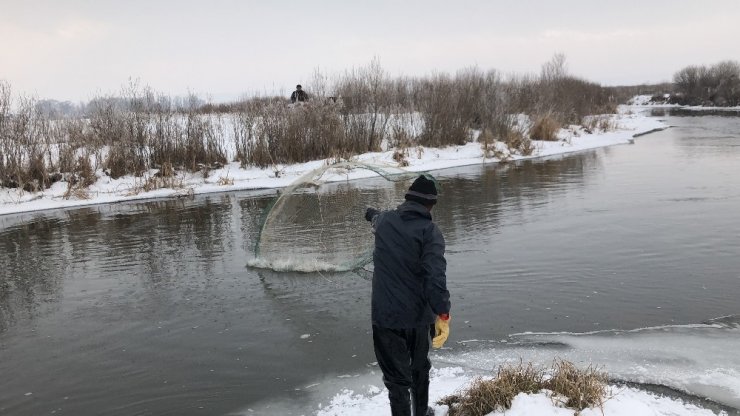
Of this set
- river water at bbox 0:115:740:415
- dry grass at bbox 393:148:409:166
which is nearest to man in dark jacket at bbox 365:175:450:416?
river water at bbox 0:115:740:415

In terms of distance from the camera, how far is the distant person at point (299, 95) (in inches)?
936

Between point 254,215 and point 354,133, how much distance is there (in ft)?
38.9

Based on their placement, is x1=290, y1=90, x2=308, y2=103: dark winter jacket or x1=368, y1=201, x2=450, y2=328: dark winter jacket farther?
x1=290, y1=90, x2=308, y2=103: dark winter jacket

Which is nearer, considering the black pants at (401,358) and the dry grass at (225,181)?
the black pants at (401,358)

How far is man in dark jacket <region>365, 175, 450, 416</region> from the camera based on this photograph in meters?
3.63

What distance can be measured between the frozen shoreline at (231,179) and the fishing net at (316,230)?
4.24 m

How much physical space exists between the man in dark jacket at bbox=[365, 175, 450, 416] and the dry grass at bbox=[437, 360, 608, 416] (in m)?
0.50

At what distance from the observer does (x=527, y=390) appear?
399 cm

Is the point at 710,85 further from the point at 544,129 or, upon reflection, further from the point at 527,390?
the point at 527,390

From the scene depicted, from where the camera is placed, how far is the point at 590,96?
51.2 m

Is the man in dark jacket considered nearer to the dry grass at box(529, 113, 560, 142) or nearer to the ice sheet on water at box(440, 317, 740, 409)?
the ice sheet on water at box(440, 317, 740, 409)

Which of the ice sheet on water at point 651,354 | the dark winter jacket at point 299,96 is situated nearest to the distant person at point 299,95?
the dark winter jacket at point 299,96

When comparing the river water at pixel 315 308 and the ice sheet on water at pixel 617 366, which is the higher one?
the river water at pixel 315 308

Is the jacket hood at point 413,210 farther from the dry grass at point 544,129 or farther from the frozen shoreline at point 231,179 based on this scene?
the dry grass at point 544,129
